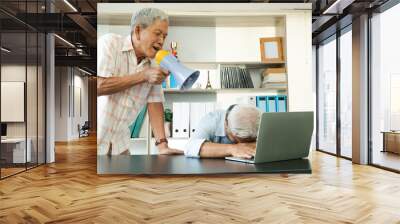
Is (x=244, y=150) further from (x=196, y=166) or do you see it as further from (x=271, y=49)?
(x=271, y=49)

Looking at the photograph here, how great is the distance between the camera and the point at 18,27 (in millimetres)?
5137

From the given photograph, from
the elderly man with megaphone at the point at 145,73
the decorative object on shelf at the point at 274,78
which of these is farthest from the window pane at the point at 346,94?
the elderly man with megaphone at the point at 145,73

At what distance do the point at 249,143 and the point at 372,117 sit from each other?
223 inches

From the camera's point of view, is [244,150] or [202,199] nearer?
[244,150]

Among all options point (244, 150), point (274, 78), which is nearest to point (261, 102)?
point (274, 78)

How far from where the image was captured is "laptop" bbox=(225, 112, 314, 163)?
74 centimetres

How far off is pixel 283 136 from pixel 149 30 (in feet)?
1.46

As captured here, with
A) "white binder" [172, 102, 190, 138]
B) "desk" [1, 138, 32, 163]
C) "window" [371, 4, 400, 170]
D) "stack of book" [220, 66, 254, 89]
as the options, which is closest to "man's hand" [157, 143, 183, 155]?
"white binder" [172, 102, 190, 138]

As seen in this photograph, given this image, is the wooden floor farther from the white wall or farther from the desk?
the white wall

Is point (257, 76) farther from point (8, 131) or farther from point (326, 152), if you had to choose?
point (326, 152)

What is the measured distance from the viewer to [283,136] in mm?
758

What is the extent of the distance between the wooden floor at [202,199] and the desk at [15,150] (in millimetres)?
300

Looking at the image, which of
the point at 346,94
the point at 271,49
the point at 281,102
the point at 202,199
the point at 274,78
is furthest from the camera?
the point at 346,94

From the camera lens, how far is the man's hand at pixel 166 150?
1037 millimetres
